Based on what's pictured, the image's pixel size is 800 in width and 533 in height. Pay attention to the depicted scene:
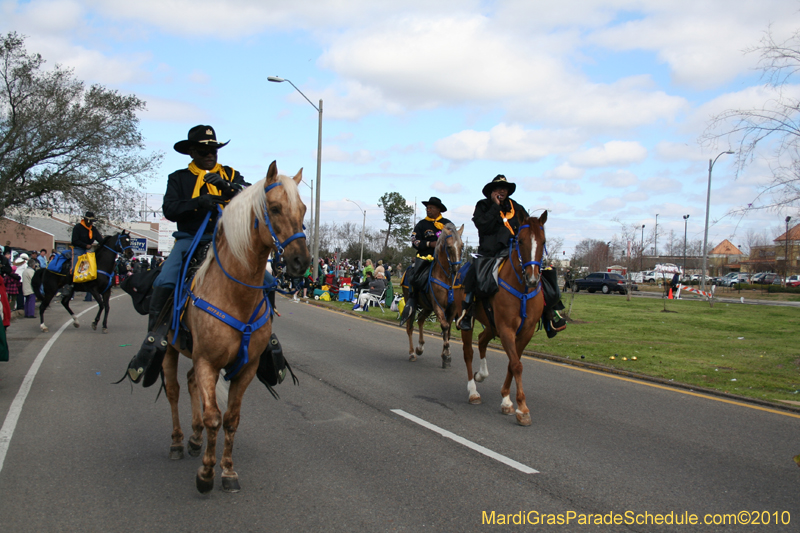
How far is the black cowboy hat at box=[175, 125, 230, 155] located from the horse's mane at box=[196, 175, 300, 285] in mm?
1219

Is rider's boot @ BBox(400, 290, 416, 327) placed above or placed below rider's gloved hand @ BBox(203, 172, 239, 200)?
below

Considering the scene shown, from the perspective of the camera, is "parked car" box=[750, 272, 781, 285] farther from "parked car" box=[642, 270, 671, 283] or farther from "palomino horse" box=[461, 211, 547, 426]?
"palomino horse" box=[461, 211, 547, 426]

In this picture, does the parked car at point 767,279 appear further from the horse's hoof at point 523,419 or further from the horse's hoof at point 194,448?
the horse's hoof at point 194,448

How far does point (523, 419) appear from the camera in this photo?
6.36m

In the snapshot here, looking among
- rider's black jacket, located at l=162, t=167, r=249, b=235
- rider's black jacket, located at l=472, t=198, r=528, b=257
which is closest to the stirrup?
rider's black jacket, located at l=472, t=198, r=528, b=257

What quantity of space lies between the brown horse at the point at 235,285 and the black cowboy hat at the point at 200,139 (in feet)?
3.57

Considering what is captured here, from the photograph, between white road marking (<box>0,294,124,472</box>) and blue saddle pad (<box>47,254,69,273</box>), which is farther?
blue saddle pad (<box>47,254,69,273</box>)

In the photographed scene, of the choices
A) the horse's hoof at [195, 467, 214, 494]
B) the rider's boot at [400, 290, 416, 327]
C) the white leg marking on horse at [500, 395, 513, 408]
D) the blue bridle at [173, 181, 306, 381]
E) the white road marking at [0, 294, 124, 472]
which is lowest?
the white road marking at [0, 294, 124, 472]

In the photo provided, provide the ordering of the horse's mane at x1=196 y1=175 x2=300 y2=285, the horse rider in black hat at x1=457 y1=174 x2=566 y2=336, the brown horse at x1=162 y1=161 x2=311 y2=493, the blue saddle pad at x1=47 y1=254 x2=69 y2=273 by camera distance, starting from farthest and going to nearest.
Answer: the blue saddle pad at x1=47 y1=254 x2=69 y2=273 < the horse rider in black hat at x1=457 y1=174 x2=566 y2=336 < the horse's mane at x1=196 y1=175 x2=300 y2=285 < the brown horse at x1=162 y1=161 x2=311 y2=493

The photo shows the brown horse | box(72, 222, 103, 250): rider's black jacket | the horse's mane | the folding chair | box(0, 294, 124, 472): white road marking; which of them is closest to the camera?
the brown horse

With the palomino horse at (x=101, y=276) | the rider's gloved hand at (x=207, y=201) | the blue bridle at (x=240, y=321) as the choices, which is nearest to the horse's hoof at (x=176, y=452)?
the blue bridle at (x=240, y=321)

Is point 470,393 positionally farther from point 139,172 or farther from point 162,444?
point 139,172

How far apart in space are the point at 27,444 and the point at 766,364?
11569mm

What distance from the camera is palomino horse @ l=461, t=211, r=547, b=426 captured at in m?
6.57
